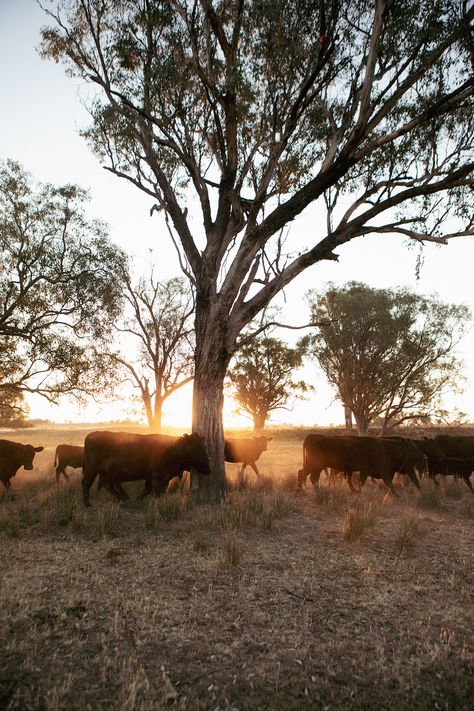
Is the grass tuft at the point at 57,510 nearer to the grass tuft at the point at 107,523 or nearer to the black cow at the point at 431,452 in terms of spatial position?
the grass tuft at the point at 107,523

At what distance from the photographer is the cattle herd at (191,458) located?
9.28 metres

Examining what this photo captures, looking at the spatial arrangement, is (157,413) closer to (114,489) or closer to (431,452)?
(114,489)

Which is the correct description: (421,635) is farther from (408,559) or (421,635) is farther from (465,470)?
(465,470)

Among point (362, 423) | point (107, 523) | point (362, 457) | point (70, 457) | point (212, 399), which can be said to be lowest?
point (107, 523)

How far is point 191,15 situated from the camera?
11023 millimetres

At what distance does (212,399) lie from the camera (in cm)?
A: 1015

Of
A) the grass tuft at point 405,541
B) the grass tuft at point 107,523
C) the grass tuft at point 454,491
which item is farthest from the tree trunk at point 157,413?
the grass tuft at point 405,541

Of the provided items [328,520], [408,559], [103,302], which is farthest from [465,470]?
[103,302]

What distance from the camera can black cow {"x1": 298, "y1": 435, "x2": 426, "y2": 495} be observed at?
1099cm

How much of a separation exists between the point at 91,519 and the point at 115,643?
14.8 ft

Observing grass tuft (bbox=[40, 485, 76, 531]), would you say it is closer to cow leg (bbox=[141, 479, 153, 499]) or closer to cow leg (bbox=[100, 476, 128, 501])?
cow leg (bbox=[100, 476, 128, 501])

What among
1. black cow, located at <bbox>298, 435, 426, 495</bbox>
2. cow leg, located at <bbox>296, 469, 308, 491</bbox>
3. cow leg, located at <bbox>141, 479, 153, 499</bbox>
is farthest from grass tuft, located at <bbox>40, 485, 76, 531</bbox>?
black cow, located at <bbox>298, 435, 426, 495</bbox>

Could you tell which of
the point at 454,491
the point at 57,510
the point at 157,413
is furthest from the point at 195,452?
the point at 157,413

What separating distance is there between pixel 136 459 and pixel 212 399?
240cm
